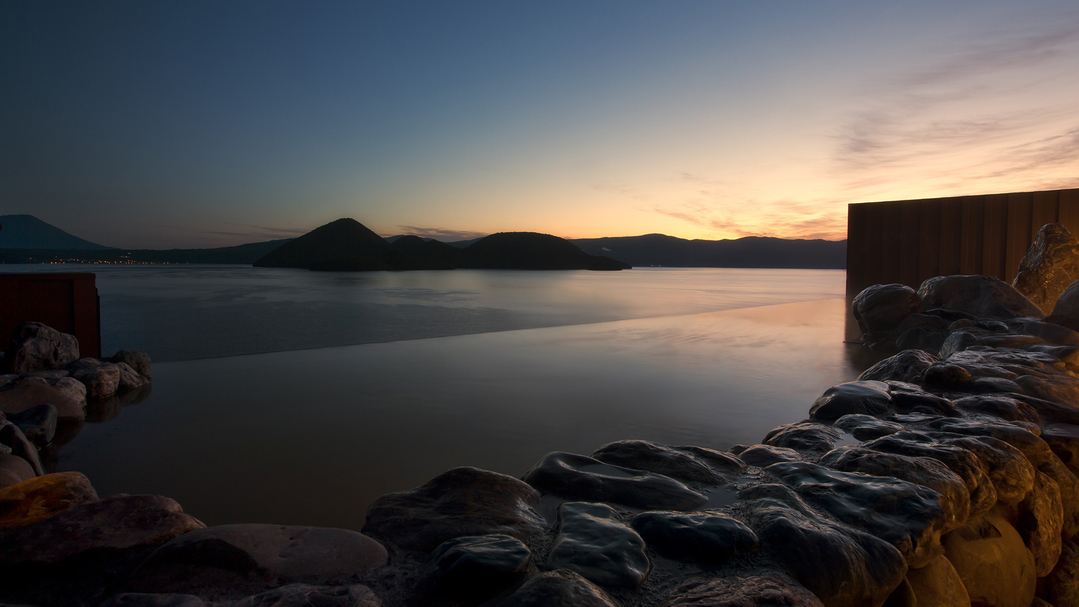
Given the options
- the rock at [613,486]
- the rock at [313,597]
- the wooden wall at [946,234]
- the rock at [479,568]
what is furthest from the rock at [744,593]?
the wooden wall at [946,234]

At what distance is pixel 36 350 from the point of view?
488cm

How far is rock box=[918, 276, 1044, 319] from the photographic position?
6980 mm

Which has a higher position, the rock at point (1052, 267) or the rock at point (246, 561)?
the rock at point (1052, 267)

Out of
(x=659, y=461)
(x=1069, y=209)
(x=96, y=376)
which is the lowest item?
(x=96, y=376)

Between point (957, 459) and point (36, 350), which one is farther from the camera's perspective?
point (36, 350)

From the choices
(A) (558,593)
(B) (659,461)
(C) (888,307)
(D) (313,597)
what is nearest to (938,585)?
(B) (659,461)

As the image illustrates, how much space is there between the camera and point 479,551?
1.38 meters

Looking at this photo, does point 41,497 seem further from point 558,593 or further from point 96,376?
point 96,376

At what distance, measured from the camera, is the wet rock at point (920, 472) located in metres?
1.76

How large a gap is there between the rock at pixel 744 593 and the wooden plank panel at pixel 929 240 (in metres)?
13.4

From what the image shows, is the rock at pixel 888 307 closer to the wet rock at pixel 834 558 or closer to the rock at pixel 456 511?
the wet rock at pixel 834 558

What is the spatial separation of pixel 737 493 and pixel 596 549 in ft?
2.58

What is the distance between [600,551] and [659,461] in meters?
0.87

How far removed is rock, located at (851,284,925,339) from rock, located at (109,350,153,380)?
1010 cm
